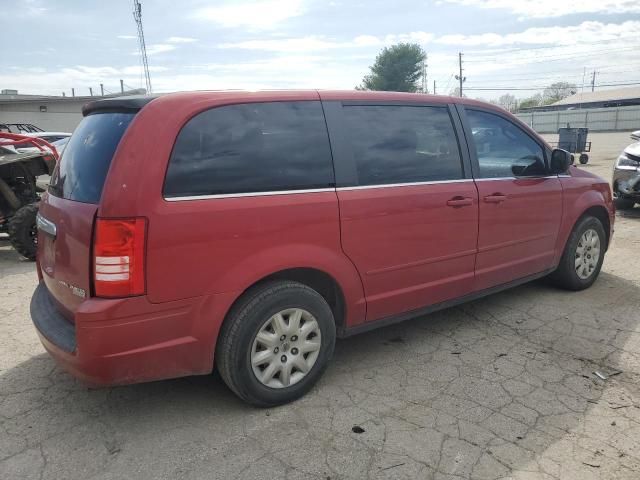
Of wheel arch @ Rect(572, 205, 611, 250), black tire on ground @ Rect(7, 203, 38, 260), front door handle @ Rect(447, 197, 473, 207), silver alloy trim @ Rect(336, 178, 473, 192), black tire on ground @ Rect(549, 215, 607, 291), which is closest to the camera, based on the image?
silver alloy trim @ Rect(336, 178, 473, 192)

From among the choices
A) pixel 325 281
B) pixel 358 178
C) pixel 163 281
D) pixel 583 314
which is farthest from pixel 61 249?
pixel 583 314

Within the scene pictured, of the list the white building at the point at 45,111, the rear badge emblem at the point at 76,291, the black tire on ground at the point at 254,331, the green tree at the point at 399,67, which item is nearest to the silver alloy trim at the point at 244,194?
the black tire on ground at the point at 254,331

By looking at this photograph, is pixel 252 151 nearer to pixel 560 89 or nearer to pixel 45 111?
pixel 45 111

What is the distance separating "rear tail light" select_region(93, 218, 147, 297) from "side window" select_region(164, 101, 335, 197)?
0.24 meters

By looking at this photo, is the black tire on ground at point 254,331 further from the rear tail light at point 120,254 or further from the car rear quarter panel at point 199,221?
the rear tail light at point 120,254

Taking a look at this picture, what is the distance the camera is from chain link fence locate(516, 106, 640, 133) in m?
42.7

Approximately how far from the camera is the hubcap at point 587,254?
477 cm

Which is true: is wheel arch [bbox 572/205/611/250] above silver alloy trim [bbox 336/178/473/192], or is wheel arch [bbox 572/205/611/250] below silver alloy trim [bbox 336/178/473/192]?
below

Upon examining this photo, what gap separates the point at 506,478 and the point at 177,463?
1.52 meters

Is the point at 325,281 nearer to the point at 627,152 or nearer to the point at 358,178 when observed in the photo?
the point at 358,178

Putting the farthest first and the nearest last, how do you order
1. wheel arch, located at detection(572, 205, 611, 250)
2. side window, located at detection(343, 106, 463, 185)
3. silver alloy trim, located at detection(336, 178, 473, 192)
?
wheel arch, located at detection(572, 205, 611, 250)
side window, located at detection(343, 106, 463, 185)
silver alloy trim, located at detection(336, 178, 473, 192)

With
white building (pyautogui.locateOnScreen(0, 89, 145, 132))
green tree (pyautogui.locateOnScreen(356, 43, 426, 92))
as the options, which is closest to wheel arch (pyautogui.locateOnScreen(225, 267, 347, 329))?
white building (pyautogui.locateOnScreen(0, 89, 145, 132))

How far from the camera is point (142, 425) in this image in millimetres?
2771

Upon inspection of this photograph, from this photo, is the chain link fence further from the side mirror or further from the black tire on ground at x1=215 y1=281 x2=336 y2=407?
the black tire on ground at x1=215 y1=281 x2=336 y2=407
